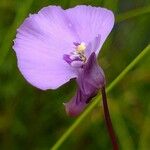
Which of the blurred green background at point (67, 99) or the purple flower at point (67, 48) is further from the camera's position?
the blurred green background at point (67, 99)

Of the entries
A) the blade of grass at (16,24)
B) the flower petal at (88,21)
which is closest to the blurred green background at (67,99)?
the blade of grass at (16,24)

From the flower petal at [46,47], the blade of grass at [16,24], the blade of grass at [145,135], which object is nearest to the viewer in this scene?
the flower petal at [46,47]

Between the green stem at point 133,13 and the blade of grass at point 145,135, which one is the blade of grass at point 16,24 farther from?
the blade of grass at point 145,135

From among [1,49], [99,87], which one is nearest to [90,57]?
[99,87]

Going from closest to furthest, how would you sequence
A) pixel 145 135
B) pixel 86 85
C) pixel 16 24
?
pixel 86 85
pixel 16 24
pixel 145 135

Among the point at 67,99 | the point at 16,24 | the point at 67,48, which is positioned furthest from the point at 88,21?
the point at 67,99

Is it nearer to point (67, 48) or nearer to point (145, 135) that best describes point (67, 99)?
point (145, 135)

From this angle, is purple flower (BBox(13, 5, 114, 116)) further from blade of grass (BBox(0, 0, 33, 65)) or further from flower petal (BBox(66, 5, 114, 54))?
blade of grass (BBox(0, 0, 33, 65))
